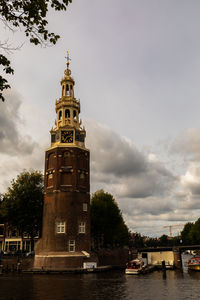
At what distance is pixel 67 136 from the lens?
53.5m

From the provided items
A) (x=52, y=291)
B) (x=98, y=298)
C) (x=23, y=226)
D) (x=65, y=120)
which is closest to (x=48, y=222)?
(x=23, y=226)

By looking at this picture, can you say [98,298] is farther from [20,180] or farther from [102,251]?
[20,180]

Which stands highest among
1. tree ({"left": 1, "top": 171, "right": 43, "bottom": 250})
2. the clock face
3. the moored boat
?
the clock face

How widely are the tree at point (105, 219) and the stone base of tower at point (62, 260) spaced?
61.3ft

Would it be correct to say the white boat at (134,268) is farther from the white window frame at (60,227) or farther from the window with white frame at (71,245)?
the white window frame at (60,227)

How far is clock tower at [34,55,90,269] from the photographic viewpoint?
4631 cm

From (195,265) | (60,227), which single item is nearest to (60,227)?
(60,227)

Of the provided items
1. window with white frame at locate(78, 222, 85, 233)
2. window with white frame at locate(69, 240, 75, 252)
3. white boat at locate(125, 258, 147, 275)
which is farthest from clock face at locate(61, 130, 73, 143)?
white boat at locate(125, 258, 147, 275)

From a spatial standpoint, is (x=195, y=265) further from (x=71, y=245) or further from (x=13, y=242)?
(x=13, y=242)

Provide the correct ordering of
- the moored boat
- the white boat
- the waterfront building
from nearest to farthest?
the white boat → the moored boat → the waterfront building

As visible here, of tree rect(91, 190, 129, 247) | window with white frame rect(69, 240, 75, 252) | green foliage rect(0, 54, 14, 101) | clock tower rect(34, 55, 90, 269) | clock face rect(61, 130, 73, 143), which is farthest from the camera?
tree rect(91, 190, 129, 247)

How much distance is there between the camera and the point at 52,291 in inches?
1025

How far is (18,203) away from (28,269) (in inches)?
503

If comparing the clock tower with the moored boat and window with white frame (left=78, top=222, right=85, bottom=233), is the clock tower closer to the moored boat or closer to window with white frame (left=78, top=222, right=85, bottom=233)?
window with white frame (left=78, top=222, right=85, bottom=233)
